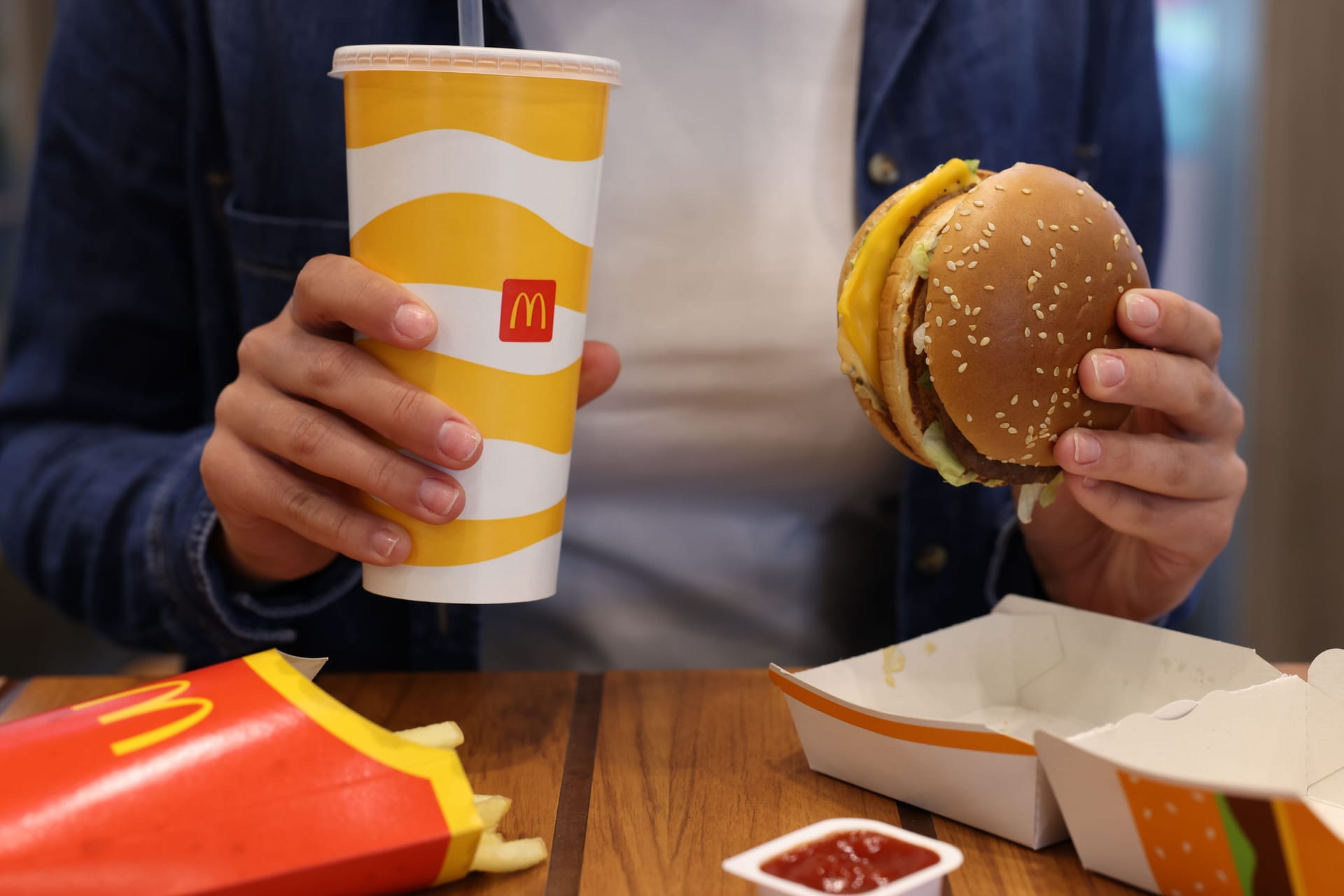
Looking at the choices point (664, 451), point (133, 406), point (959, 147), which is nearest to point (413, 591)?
point (664, 451)

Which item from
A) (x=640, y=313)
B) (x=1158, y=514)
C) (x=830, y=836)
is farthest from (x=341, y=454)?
(x=1158, y=514)

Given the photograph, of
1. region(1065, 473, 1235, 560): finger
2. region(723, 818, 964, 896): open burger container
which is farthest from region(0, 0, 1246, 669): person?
region(723, 818, 964, 896): open burger container

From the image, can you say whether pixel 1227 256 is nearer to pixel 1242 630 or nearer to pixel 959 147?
pixel 1242 630

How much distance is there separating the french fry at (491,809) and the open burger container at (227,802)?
0.04 m

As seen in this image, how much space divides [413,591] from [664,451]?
1.93 feet

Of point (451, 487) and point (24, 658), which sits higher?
point (451, 487)

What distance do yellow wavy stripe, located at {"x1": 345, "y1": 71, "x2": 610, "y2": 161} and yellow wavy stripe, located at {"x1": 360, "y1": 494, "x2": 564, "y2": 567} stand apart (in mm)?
298

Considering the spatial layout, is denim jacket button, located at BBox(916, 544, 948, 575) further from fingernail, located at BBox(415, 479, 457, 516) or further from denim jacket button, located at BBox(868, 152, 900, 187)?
fingernail, located at BBox(415, 479, 457, 516)

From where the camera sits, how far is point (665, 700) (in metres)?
1.13

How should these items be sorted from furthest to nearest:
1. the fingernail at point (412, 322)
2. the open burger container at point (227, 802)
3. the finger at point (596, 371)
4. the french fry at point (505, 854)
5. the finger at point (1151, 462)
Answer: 1. the finger at point (596, 371)
2. the finger at point (1151, 462)
3. the fingernail at point (412, 322)
4. the french fry at point (505, 854)
5. the open burger container at point (227, 802)

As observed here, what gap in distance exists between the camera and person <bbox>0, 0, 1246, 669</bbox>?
52.4 inches

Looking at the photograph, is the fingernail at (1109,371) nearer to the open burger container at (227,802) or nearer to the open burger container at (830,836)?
the open burger container at (830,836)

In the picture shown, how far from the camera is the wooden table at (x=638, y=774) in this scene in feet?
2.60

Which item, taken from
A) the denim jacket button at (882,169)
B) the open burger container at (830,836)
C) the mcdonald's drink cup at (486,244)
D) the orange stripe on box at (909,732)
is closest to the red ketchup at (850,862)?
the open burger container at (830,836)
